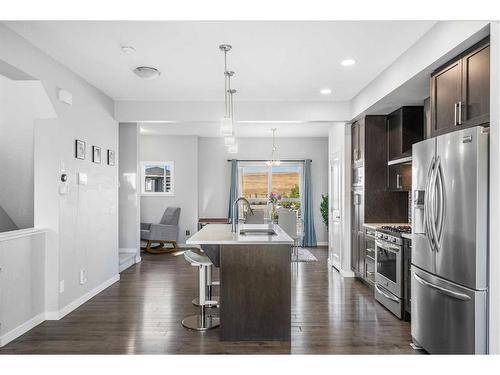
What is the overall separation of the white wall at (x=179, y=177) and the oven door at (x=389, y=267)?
5.14 m

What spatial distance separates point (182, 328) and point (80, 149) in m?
2.30

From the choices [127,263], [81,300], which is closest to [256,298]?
[81,300]

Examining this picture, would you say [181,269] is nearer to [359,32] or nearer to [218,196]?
[218,196]

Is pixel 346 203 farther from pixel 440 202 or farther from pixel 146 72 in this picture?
pixel 146 72

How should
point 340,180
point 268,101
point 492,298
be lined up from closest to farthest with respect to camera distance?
point 492,298 < point 268,101 < point 340,180

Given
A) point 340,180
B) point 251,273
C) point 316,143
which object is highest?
point 316,143

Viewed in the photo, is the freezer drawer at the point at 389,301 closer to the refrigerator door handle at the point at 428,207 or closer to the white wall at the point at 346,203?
the refrigerator door handle at the point at 428,207

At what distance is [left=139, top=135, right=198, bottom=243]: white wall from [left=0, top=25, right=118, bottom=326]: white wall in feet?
10.8

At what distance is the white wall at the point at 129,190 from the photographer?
6570 mm

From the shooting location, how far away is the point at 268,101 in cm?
540

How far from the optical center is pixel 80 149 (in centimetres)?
424

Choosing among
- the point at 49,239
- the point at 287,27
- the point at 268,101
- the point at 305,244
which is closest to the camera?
the point at 287,27

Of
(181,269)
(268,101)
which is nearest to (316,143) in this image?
(268,101)

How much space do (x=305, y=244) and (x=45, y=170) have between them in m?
6.39
